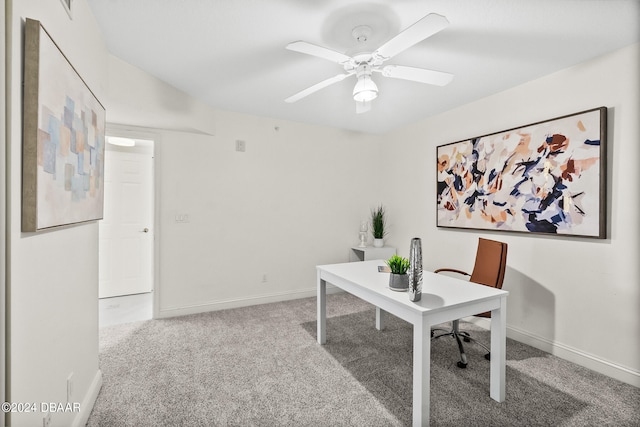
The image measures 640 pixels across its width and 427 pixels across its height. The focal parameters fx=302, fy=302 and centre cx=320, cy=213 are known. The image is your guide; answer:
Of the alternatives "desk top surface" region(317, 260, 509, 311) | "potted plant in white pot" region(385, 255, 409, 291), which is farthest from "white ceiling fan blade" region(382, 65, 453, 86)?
"desk top surface" region(317, 260, 509, 311)

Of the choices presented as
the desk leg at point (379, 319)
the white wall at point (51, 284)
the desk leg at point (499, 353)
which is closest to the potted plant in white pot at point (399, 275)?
the desk leg at point (499, 353)

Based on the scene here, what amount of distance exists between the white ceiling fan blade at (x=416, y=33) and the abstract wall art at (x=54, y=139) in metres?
1.59

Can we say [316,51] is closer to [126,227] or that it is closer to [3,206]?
[3,206]

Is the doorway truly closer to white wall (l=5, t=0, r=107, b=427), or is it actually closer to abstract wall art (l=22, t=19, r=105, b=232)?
white wall (l=5, t=0, r=107, b=427)

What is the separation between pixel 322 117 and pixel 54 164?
310 cm

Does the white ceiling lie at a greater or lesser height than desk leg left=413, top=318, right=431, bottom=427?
greater

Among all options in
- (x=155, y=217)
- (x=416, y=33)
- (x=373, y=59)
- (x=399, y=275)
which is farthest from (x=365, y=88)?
(x=155, y=217)

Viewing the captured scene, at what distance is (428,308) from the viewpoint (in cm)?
170

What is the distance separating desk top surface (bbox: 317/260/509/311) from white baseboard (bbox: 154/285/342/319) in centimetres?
153

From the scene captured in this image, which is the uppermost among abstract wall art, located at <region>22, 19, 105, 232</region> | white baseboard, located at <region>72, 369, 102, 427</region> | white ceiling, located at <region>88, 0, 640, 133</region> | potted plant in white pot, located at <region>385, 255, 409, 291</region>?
white ceiling, located at <region>88, 0, 640, 133</region>

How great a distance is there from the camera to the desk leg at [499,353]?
1929mm

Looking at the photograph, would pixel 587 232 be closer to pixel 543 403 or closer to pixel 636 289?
pixel 636 289

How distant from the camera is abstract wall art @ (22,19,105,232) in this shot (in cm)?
111

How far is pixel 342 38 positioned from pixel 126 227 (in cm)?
396
